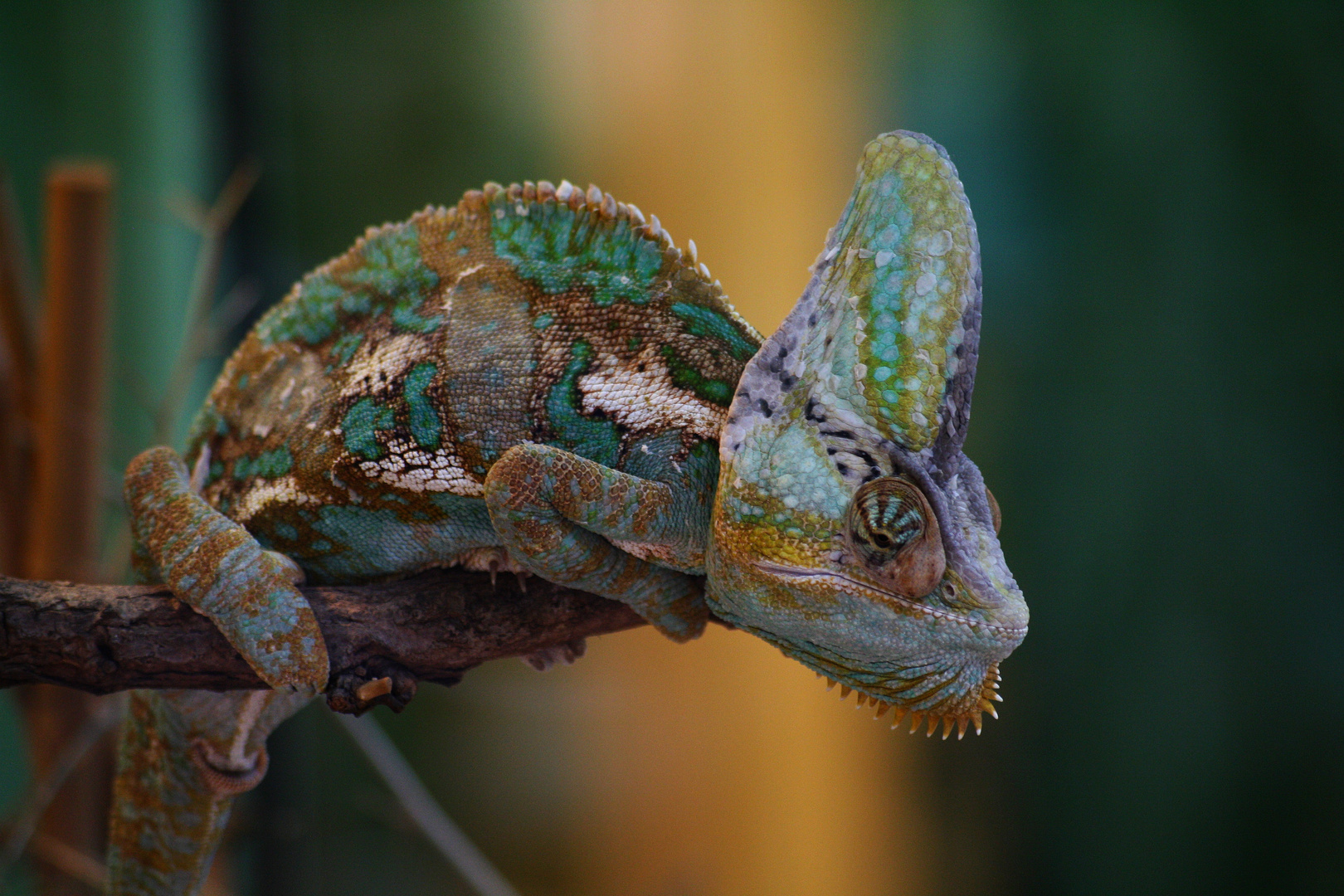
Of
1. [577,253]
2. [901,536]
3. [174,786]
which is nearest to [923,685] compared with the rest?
[901,536]

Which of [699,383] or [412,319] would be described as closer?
[699,383]

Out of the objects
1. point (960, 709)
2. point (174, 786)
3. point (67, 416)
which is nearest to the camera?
point (960, 709)

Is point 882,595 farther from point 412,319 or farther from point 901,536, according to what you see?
point 412,319

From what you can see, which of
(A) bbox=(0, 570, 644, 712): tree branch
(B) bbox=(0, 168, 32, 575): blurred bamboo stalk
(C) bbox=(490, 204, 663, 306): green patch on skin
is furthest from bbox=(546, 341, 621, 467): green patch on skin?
(B) bbox=(0, 168, 32, 575): blurred bamboo stalk

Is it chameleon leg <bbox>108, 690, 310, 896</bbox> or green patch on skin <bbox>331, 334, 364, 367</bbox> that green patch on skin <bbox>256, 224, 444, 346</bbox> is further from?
chameleon leg <bbox>108, 690, 310, 896</bbox>

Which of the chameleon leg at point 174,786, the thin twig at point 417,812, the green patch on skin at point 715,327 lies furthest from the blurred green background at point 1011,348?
the green patch on skin at point 715,327

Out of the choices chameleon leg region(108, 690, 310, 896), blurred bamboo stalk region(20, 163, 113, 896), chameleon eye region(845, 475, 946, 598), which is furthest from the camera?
blurred bamboo stalk region(20, 163, 113, 896)
